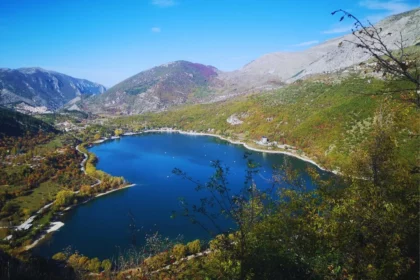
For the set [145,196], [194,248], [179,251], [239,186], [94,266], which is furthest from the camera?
[239,186]

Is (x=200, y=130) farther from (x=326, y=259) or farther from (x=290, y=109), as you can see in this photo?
(x=326, y=259)

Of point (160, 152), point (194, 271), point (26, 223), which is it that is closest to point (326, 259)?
point (194, 271)

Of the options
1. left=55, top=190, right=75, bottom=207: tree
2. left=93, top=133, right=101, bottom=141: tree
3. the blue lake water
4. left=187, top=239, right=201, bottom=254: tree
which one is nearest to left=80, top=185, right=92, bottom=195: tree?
the blue lake water

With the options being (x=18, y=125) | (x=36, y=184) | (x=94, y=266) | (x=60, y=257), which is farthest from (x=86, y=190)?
(x=18, y=125)

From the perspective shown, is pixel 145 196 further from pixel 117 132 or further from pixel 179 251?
pixel 117 132

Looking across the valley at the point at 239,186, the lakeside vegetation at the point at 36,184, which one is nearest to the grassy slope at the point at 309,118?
the valley at the point at 239,186

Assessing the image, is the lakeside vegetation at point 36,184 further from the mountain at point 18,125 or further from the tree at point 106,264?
the tree at point 106,264
